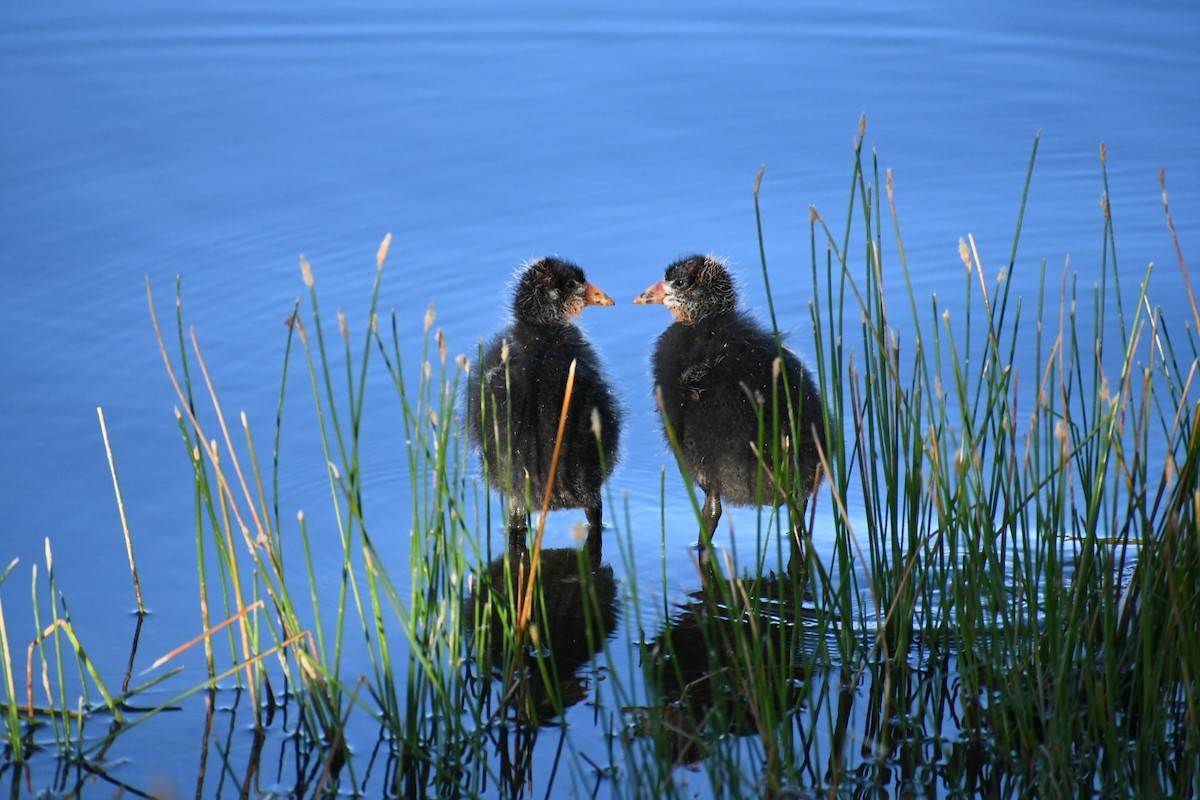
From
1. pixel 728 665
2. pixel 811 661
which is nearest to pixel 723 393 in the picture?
pixel 728 665

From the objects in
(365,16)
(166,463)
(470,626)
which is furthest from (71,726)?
(365,16)

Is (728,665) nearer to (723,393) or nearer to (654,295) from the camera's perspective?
(723,393)

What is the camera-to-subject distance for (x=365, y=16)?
8.41 metres

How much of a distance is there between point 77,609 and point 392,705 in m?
1.24

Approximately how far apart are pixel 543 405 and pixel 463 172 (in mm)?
2825

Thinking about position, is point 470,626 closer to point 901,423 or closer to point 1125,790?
point 901,423

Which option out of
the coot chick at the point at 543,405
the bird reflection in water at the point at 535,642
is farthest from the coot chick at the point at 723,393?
the bird reflection in water at the point at 535,642

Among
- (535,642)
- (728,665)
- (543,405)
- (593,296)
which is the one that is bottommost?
(728,665)

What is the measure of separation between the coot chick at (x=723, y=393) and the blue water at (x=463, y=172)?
0.64ft

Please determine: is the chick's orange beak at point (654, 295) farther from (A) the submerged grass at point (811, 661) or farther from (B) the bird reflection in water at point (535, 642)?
(A) the submerged grass at point (811, 661)

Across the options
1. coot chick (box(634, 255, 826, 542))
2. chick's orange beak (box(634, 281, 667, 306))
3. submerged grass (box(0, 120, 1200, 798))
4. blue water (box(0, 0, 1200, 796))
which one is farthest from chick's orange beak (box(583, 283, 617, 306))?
submerged grass (box(0, 120, 1200, 798))

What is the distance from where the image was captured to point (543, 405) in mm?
4211

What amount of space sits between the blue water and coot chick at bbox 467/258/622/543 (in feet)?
0.60

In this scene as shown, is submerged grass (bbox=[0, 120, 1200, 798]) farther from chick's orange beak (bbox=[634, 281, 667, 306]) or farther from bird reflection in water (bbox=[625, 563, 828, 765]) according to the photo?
chick's orange beak (bbox=[634, 281, 667, 306])
